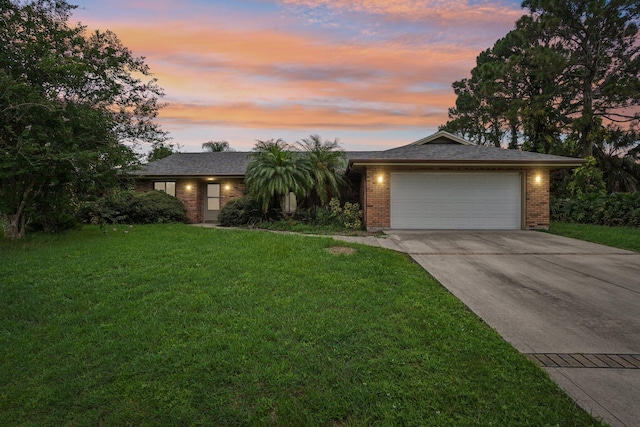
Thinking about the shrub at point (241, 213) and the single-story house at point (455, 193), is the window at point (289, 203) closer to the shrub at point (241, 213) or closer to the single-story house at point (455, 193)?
the shrub at point (241, 213)

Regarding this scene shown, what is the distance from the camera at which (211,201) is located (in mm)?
15320

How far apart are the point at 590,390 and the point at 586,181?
17.3m

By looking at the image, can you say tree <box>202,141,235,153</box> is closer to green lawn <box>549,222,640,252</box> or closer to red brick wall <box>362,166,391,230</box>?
red brick wall <box>362,166,391,230</box>

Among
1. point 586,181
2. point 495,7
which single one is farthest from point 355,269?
point 586,181

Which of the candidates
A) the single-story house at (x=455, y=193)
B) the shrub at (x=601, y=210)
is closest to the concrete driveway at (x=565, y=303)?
the single-story house at (x=455, y=193)

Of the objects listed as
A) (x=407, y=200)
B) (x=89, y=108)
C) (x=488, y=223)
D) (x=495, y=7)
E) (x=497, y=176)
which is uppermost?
(x=495, y=7)

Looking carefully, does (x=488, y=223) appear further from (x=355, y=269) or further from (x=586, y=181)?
(x=586, y=181)

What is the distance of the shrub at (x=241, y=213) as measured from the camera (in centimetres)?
1240

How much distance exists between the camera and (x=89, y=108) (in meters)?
8.30

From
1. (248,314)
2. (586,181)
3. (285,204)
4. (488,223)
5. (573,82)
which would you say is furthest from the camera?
(573,82)

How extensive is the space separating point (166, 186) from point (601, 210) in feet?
60.3

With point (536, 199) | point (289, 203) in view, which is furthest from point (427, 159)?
point (289, 203)

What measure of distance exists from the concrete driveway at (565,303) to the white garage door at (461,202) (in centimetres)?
264

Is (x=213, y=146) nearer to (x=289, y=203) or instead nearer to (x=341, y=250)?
(x=289, y=203)
